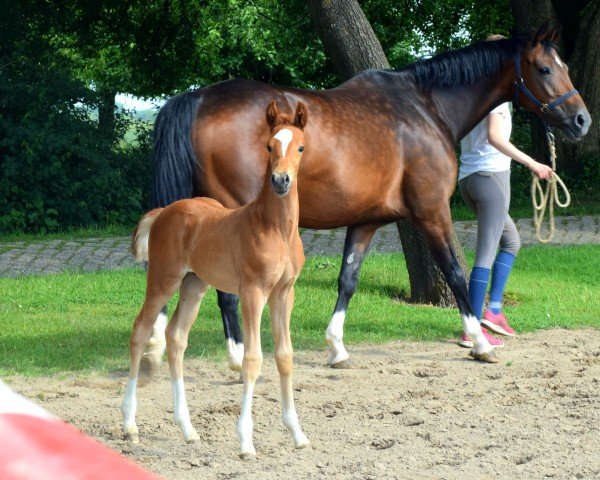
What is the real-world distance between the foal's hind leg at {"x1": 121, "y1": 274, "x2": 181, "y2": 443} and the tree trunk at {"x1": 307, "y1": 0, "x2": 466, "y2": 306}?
15.5 ft

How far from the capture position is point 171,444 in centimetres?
471

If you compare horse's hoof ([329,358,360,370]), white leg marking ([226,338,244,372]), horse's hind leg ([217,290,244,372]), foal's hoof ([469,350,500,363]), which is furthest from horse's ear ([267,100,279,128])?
foal's hoof ([469,350,500,363])

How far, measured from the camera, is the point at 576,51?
683 inches

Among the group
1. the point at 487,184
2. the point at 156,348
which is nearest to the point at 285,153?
the point at 156,348

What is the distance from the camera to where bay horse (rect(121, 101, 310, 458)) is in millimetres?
4355

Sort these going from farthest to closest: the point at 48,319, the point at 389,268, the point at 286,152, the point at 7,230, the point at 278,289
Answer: the point at 7,230, the point at 389,268, the point at 48,319, the point at 278,289, the point at 286,152

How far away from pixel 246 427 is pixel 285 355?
383mm

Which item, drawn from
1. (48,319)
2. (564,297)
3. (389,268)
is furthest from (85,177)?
(564,297)

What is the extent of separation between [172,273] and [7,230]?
10.7m

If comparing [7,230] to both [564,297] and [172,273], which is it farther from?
[172,273]

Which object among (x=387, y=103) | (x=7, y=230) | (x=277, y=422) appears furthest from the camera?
(x=7, y=230)

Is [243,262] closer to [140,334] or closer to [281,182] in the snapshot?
[281,182]

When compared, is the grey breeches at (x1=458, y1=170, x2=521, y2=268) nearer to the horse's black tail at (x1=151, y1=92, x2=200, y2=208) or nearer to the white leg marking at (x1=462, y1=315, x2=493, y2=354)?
the white leg marking at (x1=462, y1=315, x2=493, y2=354)

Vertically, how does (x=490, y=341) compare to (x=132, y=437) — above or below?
above
